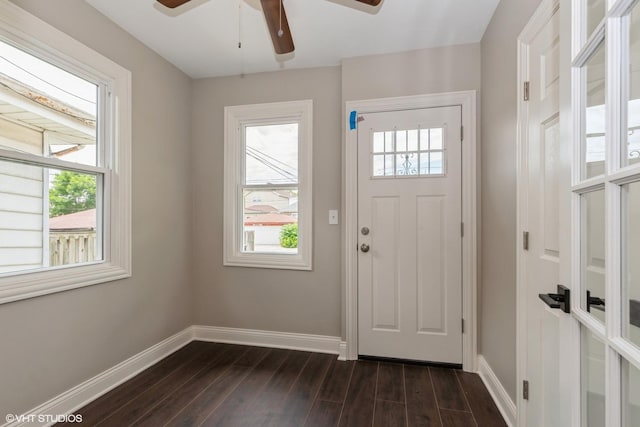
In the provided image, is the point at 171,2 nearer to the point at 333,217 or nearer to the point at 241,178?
the point at 241,178

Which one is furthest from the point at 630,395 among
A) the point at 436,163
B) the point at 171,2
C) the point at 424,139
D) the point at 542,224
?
the point at 171,2

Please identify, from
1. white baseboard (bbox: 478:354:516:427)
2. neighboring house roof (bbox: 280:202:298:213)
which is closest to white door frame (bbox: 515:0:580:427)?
white baseboard (bbox: 478:354:516:427)

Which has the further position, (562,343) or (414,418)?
(414,418)

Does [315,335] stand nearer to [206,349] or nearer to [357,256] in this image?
[357,256]

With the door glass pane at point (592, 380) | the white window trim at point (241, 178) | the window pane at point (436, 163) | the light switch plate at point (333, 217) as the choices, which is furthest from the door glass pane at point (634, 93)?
the white window trim at point (241, 178)

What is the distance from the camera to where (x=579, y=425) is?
84 centimetres

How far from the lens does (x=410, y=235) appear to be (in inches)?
95.7

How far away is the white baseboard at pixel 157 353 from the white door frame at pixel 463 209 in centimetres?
33

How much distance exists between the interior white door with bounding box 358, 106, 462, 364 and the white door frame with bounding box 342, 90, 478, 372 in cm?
4

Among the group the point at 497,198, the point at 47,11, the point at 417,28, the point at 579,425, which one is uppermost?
the point at 417,28

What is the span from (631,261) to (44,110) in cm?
272

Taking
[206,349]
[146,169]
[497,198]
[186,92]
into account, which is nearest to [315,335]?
[206,349]

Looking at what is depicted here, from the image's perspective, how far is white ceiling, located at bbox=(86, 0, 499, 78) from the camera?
1.97m

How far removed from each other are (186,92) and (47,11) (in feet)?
4.02
